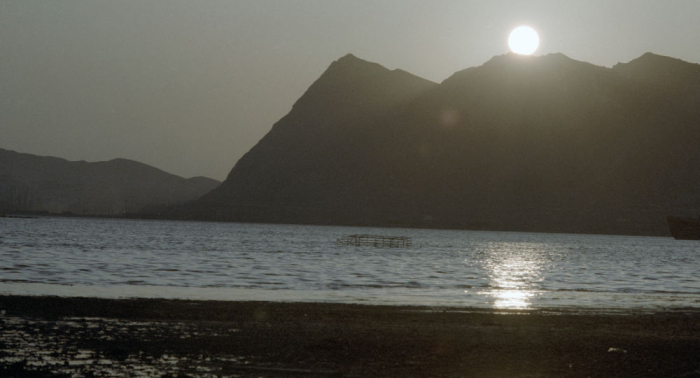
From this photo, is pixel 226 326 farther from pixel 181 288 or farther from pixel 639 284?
pixel 639 284

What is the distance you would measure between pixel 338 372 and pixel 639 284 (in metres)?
49.2

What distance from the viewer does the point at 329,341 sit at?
23156 mm

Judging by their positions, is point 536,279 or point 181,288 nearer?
point 181,288

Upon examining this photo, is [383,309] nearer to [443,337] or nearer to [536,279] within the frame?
[443,337]

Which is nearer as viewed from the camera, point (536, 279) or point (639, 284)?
point (639, 284)

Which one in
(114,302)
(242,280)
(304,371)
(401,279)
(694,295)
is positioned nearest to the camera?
(304,371)

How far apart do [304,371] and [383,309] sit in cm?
1623

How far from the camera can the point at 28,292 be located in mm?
38250

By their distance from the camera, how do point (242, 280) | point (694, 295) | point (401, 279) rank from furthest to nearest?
1. point (401, 279)
2. point (242, 280)
3. point (694, 295)

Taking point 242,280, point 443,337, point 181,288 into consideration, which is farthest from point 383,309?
point 242,280

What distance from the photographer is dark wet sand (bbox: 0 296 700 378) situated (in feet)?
61.1

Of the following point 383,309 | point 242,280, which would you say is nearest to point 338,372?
point 383,309

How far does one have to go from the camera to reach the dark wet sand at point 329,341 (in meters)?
18.6

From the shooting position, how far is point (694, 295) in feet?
164
